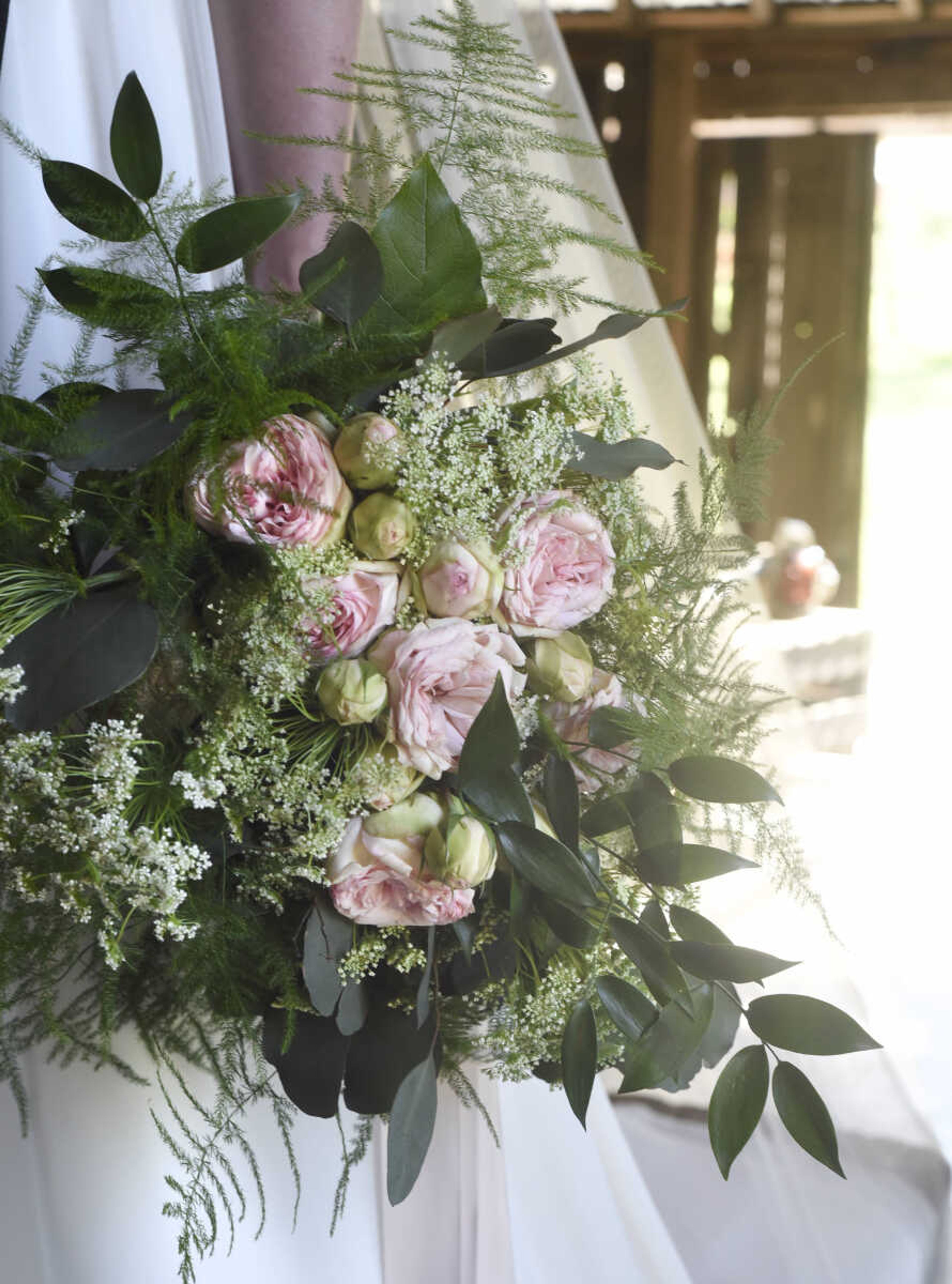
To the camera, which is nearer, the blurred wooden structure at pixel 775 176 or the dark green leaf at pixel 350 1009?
the dark green leaf at pixel 350 1009

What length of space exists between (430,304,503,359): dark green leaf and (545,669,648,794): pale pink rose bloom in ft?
0.55

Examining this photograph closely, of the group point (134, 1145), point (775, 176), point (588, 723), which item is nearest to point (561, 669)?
point (588, 723)

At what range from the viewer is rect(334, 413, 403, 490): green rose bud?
0.51 metres

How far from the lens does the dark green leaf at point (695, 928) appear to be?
1.86 feet

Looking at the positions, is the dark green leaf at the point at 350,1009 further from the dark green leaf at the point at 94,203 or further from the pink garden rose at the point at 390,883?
the dark green leaf at the point at 94,203

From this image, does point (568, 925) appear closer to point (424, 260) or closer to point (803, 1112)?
point (803, 1112)

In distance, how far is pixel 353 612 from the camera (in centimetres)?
52

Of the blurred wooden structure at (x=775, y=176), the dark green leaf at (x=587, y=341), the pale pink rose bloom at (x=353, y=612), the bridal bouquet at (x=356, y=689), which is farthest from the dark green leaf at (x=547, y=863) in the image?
the blurred wooden structure at (x=775, y=176)

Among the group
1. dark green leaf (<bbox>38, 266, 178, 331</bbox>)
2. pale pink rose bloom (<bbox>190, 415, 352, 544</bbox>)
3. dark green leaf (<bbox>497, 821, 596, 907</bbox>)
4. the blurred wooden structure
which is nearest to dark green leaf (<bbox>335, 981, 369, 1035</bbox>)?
dark green leaf (<bbox>497, 821, 596, 907</bbox>)

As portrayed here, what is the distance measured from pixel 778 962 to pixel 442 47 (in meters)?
0.49

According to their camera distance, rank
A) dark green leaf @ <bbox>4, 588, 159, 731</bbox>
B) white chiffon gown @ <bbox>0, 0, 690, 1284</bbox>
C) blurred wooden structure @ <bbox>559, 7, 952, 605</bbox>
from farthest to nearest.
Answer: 1. blurred wooden structure @ <bbox>559, 7, 952, 605</bbox>
2. white chiffon gown @ <bbox>0, 0, 690, 1284</bbox>
3. dark green leaf @ <bbox>4, 588, 159, 731</bbox>

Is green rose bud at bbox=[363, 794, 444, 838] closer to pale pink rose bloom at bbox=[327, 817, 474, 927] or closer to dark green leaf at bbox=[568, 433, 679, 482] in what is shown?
pale pink rose bloom at bbox=[327, 817, 474, 927]

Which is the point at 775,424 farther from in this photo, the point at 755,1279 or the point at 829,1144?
the point at 829,1144

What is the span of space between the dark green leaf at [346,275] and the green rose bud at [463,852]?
9.4 inches
